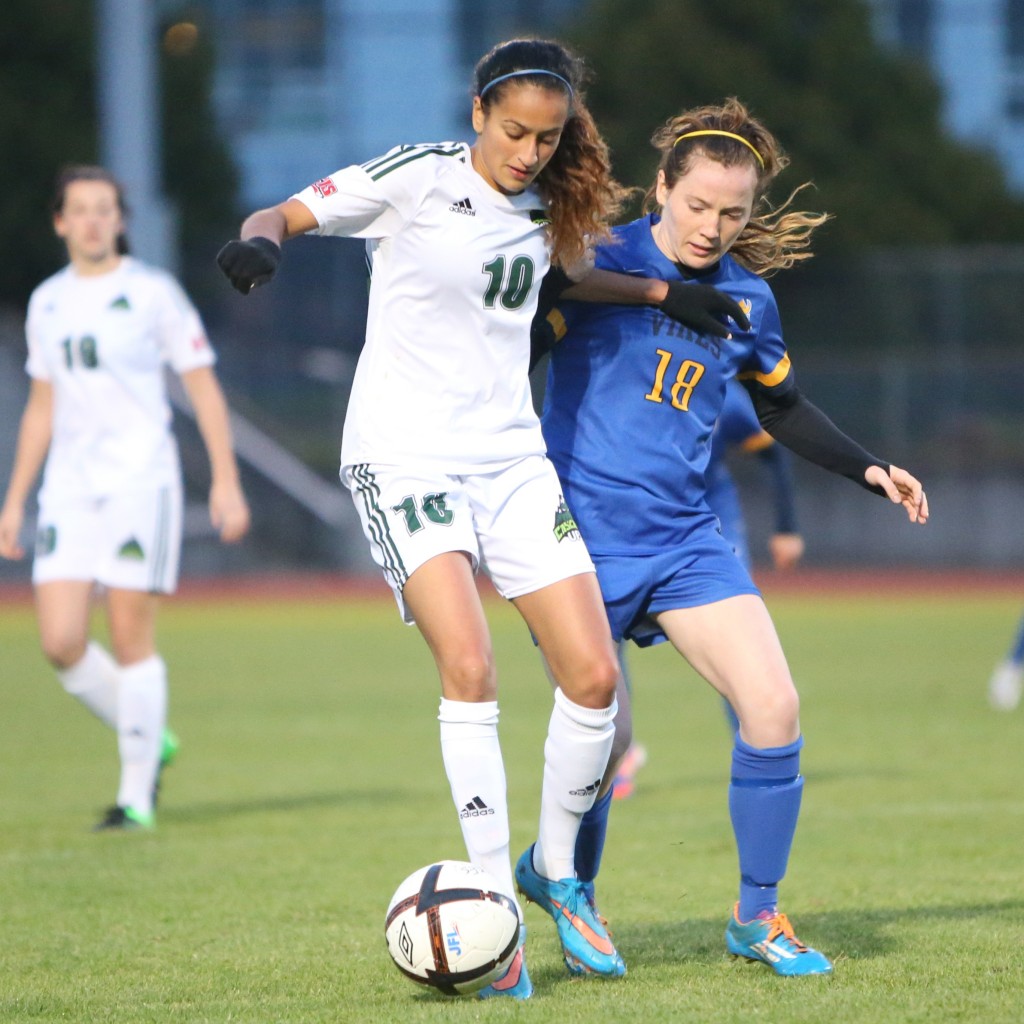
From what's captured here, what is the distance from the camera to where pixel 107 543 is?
690cm

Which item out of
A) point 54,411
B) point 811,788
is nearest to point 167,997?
point 54,411

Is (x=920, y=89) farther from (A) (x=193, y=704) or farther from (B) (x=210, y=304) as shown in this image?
(A) (x=193, y=704)

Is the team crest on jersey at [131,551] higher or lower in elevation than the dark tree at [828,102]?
lower

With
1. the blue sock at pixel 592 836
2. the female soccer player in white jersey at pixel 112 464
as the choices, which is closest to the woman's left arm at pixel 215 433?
the female soccer player in white jersey at pixel 112 464

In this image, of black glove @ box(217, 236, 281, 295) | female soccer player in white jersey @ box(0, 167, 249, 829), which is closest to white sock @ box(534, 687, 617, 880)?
black glove @ box(217, 236, 281, 295)

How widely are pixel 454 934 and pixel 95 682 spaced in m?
3.55

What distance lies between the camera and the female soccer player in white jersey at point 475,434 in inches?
164

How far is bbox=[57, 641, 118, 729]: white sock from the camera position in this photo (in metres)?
7.12

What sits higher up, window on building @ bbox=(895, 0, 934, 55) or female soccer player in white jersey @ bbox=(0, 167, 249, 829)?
window on building @ bbox=(895, 0, 934, 55)

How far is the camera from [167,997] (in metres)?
4.18

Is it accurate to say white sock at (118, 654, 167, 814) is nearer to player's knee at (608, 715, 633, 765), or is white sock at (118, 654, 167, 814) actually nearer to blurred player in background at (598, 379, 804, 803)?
blurred player in background at (598, 379, 804, 803)

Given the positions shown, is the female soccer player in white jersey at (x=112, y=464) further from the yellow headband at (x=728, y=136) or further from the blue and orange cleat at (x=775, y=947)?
the blue and orange cleat at (x=775, y=947)

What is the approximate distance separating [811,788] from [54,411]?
3715 millimetres

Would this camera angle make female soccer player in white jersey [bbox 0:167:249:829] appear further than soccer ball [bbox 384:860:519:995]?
Yes
